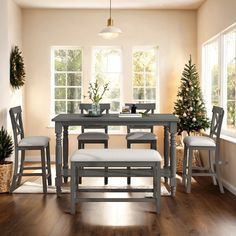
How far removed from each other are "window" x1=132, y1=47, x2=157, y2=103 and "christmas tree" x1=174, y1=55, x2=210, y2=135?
949mm

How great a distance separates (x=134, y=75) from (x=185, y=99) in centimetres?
138

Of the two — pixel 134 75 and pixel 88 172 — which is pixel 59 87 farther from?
pixel 88 172

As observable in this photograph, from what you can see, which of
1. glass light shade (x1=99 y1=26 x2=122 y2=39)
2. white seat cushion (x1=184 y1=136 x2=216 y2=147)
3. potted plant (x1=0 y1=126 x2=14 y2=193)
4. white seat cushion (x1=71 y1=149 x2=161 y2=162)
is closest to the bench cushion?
potted plant (x1=0 y1=126 x2=14 y2=193)

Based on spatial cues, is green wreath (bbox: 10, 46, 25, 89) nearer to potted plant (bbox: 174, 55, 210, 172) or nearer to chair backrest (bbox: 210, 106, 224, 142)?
potted plant (bbox: 174, 55, 210, 172)

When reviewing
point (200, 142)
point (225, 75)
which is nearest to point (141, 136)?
point (200, 142)

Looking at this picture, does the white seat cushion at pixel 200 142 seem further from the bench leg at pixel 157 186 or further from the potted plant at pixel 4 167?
the potted plant at pixel 4 167

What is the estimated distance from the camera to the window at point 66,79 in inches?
329

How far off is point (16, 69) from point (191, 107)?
292 centimetres

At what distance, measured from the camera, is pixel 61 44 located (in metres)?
8.22

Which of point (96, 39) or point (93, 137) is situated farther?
point (96, 39)

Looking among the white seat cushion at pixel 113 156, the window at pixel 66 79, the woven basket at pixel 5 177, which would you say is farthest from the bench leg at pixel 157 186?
the window at pixel 66 79

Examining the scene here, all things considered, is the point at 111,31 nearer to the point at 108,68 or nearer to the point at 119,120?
the point at 119,120

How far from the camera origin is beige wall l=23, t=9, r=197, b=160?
817cm

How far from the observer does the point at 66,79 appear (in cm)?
839
